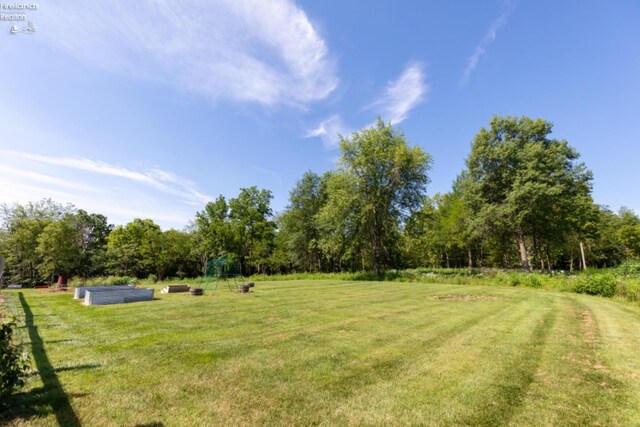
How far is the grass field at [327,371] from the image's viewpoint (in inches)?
137

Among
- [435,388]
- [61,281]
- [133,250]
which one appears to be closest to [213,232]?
[133,250]

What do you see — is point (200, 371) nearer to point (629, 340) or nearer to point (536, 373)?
point (536, 373)

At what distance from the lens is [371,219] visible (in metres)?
31.4

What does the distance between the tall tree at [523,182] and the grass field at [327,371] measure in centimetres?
2182

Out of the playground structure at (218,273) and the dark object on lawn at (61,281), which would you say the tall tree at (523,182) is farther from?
the dark object on lawn at (61,281)

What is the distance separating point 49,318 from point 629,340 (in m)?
16.1

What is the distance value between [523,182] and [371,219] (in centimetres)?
1530

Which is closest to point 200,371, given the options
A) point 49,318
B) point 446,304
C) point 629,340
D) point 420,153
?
point 49,318

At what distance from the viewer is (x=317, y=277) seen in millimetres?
31047

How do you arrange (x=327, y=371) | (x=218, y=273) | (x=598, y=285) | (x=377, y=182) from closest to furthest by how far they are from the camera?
1. (x=327, y=371)
2. (x=598, y=285)
3. (x=218, y=273)
4. (x=377, y=182)

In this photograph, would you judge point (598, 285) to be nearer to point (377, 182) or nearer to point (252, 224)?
point (377, 182)

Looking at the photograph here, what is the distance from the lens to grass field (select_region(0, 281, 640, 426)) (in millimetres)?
3486

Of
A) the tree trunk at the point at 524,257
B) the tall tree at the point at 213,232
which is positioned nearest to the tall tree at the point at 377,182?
the tree trunk at the point at 524,257

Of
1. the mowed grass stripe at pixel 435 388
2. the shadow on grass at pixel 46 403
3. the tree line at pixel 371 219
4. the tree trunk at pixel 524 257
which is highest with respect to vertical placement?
the tree line at pixel 371 219
